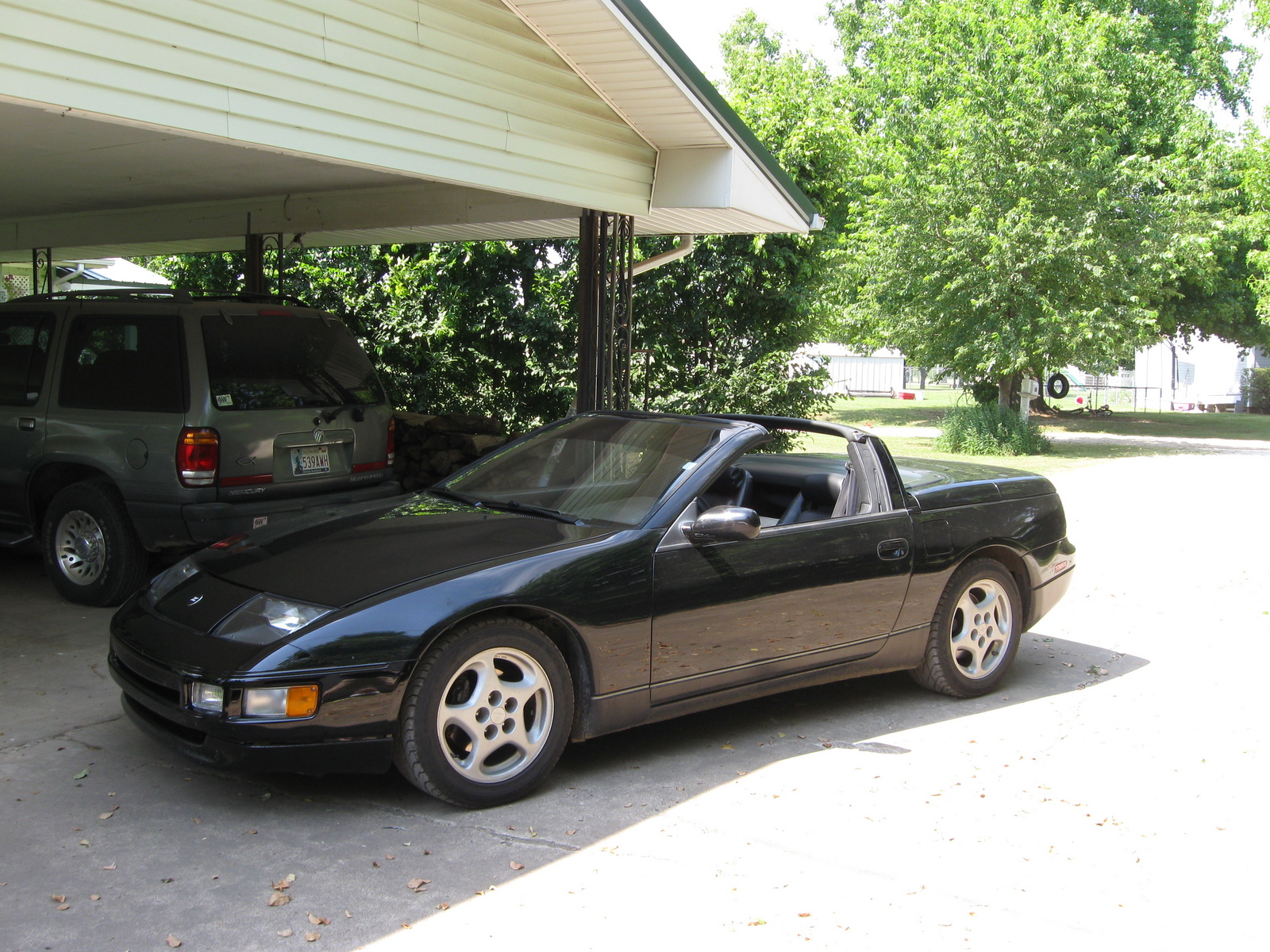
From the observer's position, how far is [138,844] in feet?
12.2

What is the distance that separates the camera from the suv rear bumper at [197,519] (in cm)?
Answer: 638

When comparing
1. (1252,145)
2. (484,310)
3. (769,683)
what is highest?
(1252,145)

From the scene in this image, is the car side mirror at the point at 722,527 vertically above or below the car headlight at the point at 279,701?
above

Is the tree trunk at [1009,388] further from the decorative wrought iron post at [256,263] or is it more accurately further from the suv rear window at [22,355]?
the suv rear window at [22,355]

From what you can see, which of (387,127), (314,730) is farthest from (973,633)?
(387,127)

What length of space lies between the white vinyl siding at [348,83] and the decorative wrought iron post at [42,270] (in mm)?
7796

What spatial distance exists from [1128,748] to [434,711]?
3.16 meters

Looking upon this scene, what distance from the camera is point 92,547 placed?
6.87 metres

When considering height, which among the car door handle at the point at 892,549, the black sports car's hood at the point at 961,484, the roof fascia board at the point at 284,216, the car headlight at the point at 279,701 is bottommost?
the car headlight at the point at 279,701

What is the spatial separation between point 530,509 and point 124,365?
3.35m

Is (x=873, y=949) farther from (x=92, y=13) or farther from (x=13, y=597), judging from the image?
(x=13, y=597)

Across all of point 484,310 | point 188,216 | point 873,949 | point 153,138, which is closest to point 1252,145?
point 484,310

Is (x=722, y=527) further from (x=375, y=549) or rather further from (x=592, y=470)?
(x=375, y=549)

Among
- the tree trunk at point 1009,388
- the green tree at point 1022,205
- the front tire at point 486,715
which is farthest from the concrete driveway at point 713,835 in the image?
the tree trunk at point 1009,388
